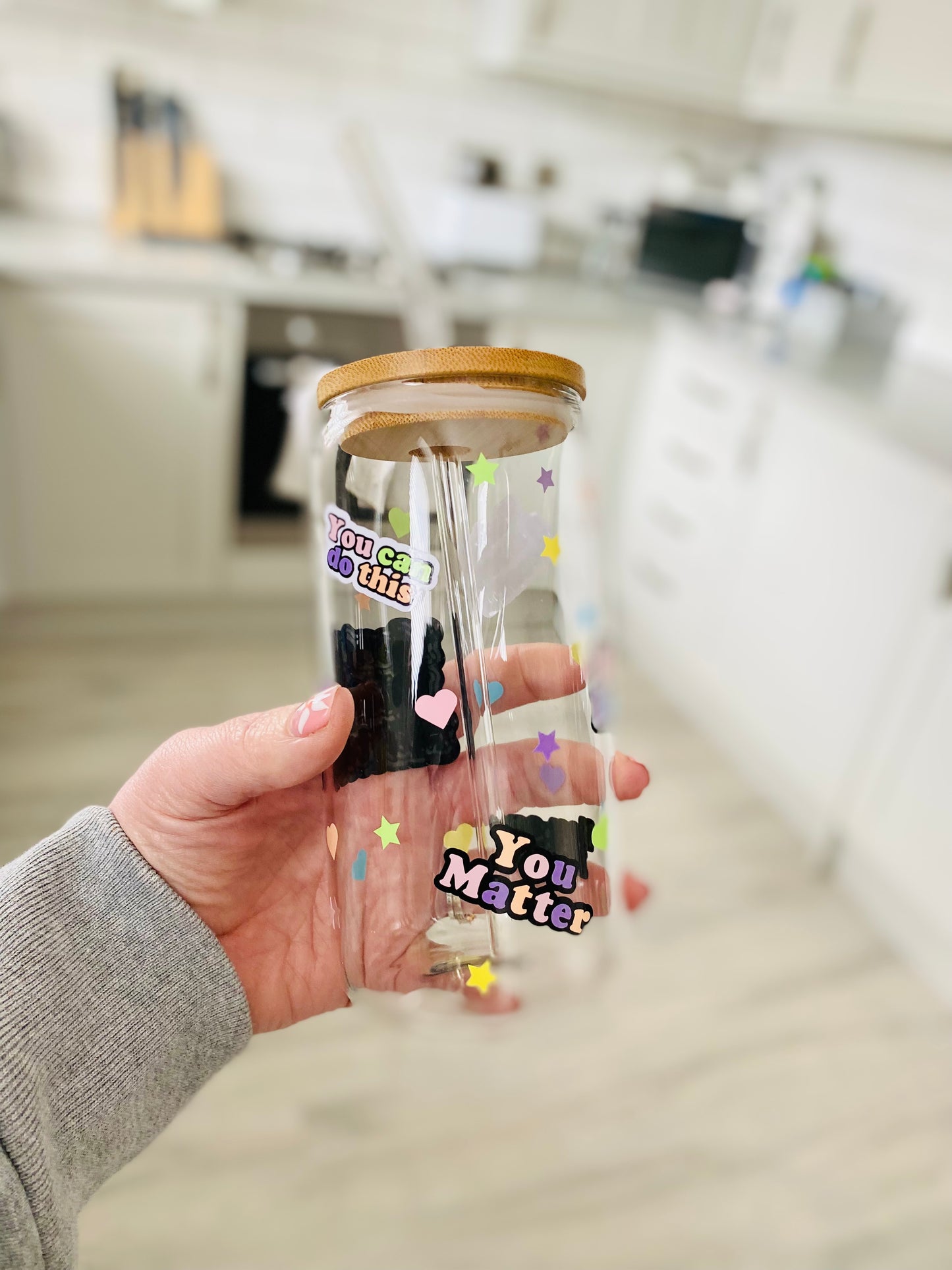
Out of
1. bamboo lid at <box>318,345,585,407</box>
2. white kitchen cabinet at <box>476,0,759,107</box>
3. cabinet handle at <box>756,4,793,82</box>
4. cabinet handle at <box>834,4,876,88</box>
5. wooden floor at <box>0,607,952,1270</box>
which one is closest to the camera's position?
bamboo lid at <box>318,345,585,407</box>

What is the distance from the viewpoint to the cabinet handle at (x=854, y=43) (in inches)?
87.4

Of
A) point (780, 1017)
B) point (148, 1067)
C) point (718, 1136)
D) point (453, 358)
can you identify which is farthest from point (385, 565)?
point (780, 1017)

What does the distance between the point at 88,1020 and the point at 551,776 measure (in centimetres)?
32

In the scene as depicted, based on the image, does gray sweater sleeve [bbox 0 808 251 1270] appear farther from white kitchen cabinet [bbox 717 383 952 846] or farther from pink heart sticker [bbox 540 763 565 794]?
white kitchen cabinet [bbox 717 383 952 846]

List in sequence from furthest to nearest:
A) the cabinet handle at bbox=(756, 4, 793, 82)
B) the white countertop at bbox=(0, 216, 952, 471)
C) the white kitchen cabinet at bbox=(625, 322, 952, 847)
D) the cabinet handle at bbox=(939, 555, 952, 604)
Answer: the cabinet handle at bbox=(756, 4, 793, 82)
the white countertop at bbox=(0, 216, 952, 471)
the white kitchen cabinet at bbox=(625, 322, 952, 847)
the cabinet handle at bbox=(939, 555, 952, 604)

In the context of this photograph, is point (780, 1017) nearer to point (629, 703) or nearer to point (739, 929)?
point (739, 929)

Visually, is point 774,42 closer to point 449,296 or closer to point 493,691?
point 449,296

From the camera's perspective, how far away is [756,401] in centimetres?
209

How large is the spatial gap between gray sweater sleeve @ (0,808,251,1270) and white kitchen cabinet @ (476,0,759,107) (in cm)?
241

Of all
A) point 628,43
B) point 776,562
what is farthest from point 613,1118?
point 628,43

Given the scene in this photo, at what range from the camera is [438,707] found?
0.51m

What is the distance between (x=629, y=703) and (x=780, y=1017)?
2.98ft

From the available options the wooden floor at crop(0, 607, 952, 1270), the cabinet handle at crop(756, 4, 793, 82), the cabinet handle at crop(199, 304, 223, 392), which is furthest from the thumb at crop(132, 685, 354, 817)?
the cabinet handle at crop(756, 4, 793, 82)

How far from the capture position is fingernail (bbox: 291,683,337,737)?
1.71ft
